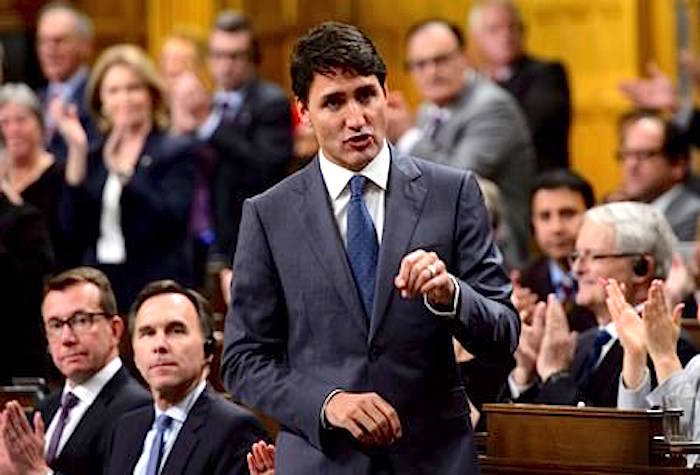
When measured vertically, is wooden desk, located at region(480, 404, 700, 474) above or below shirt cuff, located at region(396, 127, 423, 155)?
below

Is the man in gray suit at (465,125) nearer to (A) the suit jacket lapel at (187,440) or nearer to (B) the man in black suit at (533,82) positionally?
(B) the man in black suit at (533,82)

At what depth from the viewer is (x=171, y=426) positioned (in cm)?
562

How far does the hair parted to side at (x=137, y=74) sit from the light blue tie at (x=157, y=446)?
3076 mm

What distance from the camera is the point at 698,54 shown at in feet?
36.4

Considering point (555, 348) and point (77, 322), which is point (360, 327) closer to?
point (555, 348)

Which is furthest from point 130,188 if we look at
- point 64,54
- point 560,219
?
point 560,219

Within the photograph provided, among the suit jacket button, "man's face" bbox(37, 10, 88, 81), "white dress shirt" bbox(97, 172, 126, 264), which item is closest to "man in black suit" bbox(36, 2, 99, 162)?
"man's face" bbox(37, 10, 88, 81)

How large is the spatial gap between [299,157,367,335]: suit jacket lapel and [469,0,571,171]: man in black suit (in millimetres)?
5448

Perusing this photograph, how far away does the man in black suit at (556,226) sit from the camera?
7.59 meters

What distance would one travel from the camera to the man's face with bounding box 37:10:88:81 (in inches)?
386

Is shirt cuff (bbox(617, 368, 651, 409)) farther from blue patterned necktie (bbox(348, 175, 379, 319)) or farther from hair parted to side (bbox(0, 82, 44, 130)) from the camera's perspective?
hair parted to side (bbox(0, 82, 44, 130))

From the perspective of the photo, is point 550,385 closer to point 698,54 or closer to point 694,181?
point 694,181

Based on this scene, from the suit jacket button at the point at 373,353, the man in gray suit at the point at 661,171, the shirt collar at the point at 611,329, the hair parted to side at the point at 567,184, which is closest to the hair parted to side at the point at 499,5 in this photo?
the man in gray suit at the point at 661,171

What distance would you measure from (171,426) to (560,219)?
248cm
